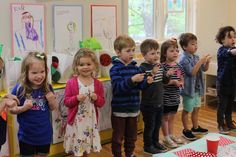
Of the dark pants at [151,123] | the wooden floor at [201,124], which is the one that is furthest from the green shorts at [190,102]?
the dark pants at [151,123]

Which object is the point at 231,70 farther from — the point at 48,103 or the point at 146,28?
the point at 48,103

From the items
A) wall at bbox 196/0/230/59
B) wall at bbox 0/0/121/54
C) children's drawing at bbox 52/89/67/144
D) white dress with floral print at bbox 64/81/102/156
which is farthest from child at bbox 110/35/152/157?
wall at bbox 196/0/230/59

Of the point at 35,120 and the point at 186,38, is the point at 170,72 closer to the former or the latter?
the point at 186,38

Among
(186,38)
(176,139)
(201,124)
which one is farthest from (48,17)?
(201,124)

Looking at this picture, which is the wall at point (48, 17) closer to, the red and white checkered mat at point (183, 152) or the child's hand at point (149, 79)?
the child's hand at point (149, 79)

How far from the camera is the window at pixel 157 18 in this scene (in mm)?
4086

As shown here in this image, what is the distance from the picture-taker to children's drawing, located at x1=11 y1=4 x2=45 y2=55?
2.84m

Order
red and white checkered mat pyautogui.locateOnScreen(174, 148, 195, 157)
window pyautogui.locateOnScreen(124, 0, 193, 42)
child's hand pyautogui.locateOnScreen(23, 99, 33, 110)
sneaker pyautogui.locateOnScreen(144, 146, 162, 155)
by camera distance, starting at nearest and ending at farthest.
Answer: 1. red and white checkered mat pyautogui.locateOnScreen(174, 148, 195, 157)
2. child's hand pyautogui.locateOnScreen(23, 99, 33, 110)
3. sneaker pyautogui.locateOnScreen(144, 146, 162, 155)
4. window pyautogui.locateOnScreen(124, 0, 193, 42)

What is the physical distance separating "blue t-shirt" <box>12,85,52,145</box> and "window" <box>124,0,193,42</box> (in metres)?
1.85

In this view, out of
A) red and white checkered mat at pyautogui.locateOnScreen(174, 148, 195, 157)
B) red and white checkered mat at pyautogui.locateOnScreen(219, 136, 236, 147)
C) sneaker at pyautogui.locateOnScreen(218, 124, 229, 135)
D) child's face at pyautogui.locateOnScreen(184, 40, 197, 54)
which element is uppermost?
child's face at pyautogui.locateOnScreen(184, 40, 197, 54)

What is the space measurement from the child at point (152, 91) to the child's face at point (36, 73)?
3.00 ft

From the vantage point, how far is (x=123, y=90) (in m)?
2.66

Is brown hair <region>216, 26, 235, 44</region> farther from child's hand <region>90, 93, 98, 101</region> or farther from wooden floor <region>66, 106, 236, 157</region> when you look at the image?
child's hand <region>90, 93, 98, 101</region>

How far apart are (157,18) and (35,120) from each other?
2.52 metres
